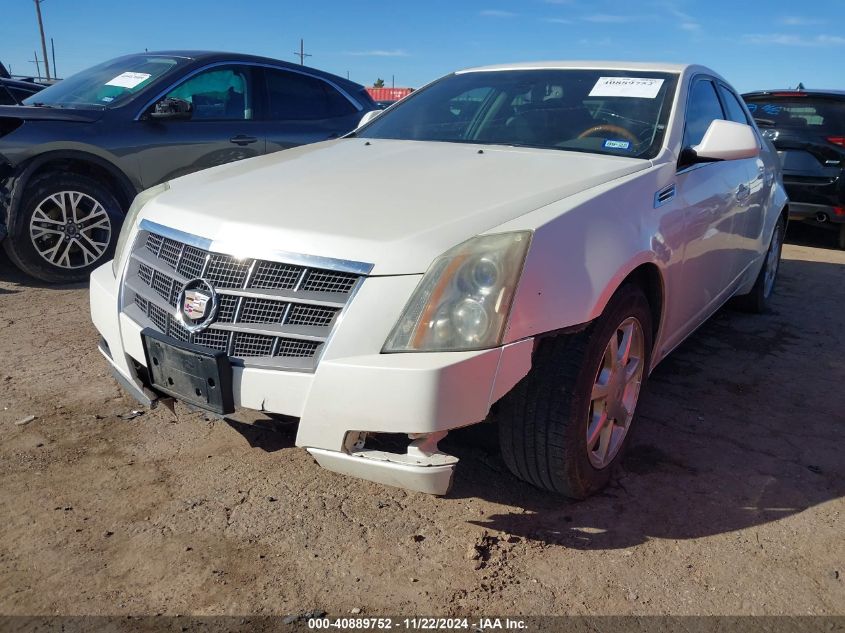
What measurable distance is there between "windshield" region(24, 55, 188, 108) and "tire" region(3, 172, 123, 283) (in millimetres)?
727

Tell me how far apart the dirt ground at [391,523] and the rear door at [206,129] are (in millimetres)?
2367

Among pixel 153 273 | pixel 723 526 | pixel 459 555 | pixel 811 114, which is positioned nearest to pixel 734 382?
pixel 723 526

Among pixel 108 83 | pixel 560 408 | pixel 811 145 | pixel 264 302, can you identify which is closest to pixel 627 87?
pixel 560 408

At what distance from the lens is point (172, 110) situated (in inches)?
213

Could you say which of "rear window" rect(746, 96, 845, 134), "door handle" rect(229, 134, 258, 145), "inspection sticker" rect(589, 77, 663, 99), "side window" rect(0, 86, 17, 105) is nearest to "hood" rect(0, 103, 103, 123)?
"door handle" rect(229, 134, 258, 145)

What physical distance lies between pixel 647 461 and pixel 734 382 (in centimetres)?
123

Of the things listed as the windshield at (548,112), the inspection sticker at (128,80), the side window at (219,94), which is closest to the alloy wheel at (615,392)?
the windshield at (548,112)

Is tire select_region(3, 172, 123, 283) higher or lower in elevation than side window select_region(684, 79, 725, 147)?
lower

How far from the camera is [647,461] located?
3.05 meters

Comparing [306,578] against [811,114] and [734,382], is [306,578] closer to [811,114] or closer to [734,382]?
[734,382]

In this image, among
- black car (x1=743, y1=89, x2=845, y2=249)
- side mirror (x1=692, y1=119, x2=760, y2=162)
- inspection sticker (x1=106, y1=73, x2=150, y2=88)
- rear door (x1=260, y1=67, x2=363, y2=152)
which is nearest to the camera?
side mirror (x1=692, y1=119, x2=760, y2=162)

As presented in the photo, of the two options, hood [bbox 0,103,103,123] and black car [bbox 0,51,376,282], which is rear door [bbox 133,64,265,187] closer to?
black car [bbox 0,51,376,282]

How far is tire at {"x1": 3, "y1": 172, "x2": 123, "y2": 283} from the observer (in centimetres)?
508

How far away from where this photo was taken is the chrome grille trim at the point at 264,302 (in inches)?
84.8
